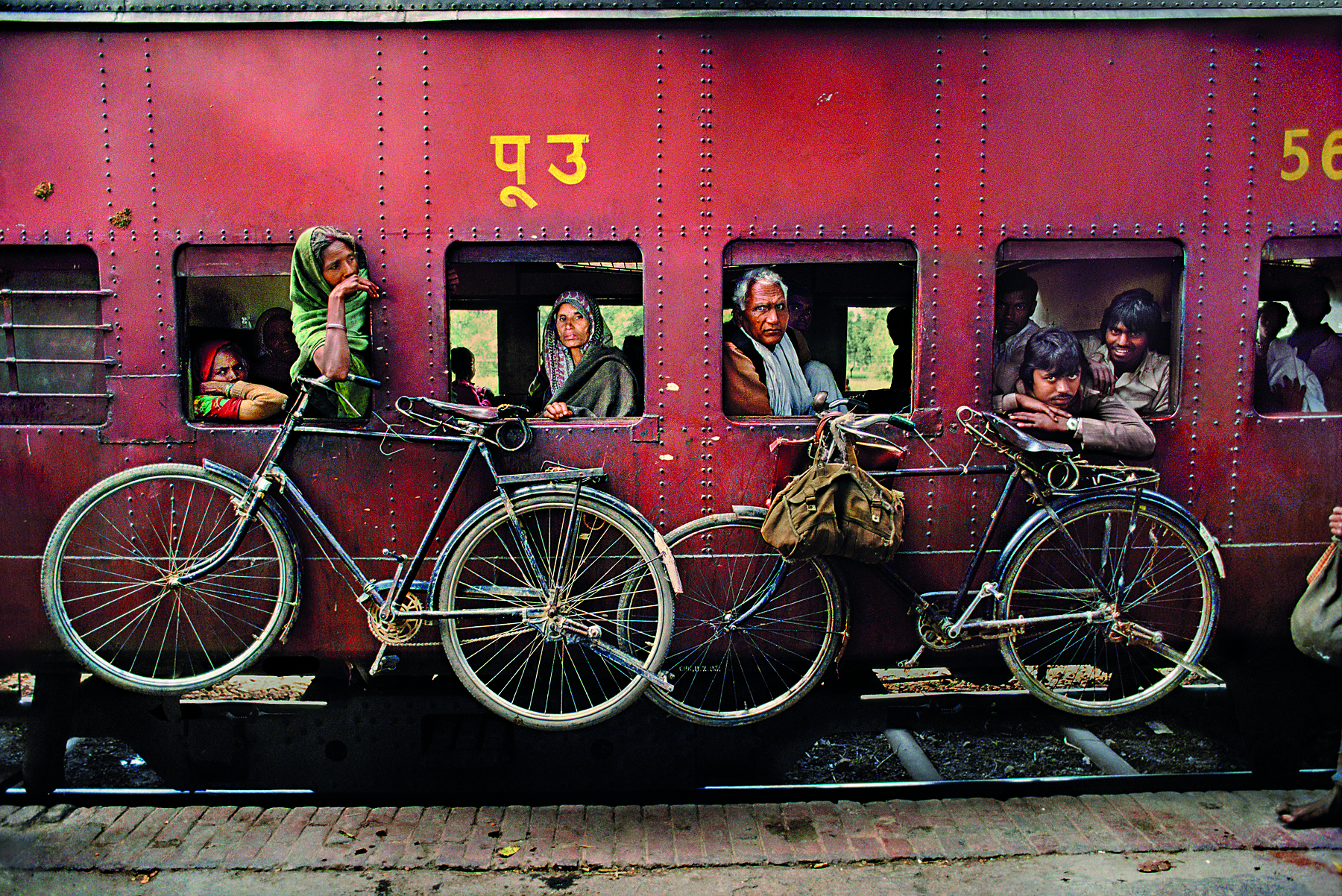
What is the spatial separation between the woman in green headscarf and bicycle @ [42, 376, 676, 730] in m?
0.12

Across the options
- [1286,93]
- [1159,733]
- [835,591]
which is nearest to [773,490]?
[835,591]

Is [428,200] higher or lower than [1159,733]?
higher

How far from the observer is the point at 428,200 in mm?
3627

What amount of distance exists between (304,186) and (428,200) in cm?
54

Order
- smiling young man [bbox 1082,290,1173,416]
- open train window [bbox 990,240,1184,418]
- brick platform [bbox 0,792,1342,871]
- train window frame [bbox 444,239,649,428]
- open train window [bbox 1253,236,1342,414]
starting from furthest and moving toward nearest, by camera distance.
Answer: train window frame [bbox 444,239,649,428] → open train window [bbox 1253,236,1342,414] → smiling young man [bbox 1082,290,1173,416] → open train window [bbox 990,240,1184,418] → brick platform [bbox 0,792,1342,871]

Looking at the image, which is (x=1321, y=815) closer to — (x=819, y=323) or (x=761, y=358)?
(x=761, y=358)

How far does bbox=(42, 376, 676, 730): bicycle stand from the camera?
11.6 feet

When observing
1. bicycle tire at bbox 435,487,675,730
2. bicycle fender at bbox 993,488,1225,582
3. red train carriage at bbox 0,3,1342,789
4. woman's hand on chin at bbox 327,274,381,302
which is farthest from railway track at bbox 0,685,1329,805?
woman's hand on chin at bbox 327,274,381,302

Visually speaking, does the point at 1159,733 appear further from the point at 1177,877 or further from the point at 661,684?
the point at 661,684

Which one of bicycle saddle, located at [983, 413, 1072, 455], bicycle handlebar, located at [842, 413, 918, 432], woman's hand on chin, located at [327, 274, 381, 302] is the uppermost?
woman's hand on chin, located at [327, 274, 381, 302]

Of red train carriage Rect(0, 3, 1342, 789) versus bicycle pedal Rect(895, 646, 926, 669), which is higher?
red train carriage Rect(0, 3, 1342, 789)

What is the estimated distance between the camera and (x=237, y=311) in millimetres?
4027

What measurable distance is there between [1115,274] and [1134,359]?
506 mm

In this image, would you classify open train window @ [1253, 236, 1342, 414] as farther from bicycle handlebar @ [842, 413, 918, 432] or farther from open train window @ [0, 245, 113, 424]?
open train window @ [0, 245, 113, 424]
